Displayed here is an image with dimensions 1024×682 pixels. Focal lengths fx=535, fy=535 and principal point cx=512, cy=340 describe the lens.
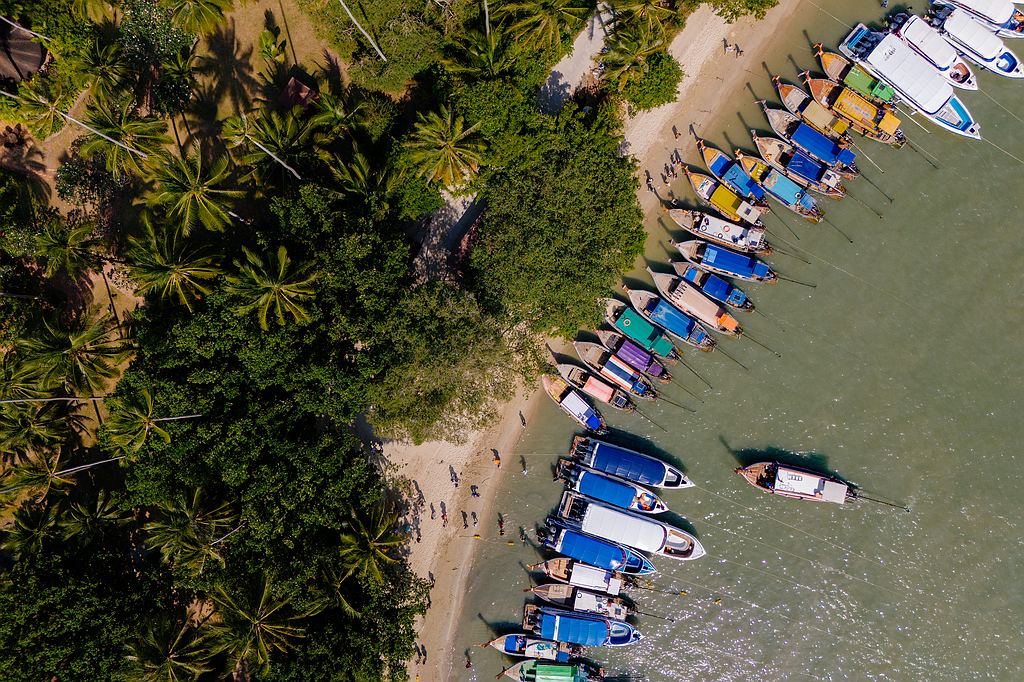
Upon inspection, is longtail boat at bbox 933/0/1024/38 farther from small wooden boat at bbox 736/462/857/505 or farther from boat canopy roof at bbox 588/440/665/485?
boat canopy roof at bbox 588/440/665/485

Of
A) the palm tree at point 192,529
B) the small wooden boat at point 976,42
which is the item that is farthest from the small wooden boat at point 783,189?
the palm tree at point 192,529

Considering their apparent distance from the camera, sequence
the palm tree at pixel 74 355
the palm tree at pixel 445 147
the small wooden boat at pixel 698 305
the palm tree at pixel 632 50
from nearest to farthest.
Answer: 1. the palm tree at pixel 445 147
2. the palm tree at pixel 74 355
3. the palm tree at pixel 632 50
4. the small wooden boat at pixel 698 305

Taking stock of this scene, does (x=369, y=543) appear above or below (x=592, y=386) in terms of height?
below

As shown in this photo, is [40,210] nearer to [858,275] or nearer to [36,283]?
[36,283]

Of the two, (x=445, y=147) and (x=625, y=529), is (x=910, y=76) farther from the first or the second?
(x=625, y=529)

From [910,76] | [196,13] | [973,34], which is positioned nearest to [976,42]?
[973,34]

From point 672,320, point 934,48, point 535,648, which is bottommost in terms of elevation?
point 535,648

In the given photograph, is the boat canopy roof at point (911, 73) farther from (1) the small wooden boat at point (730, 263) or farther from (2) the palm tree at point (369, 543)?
(2) the palm tree at point (369, 543)
